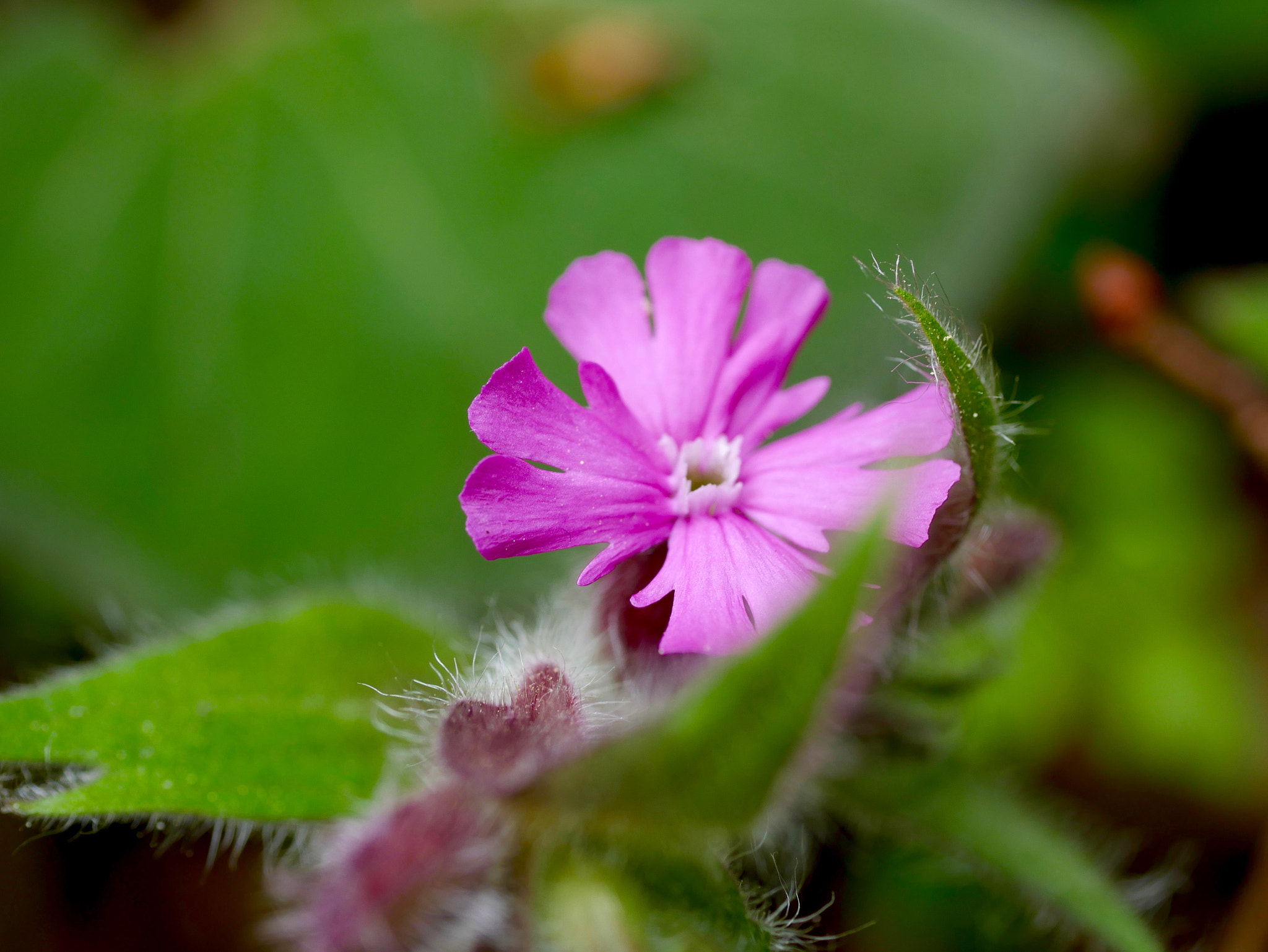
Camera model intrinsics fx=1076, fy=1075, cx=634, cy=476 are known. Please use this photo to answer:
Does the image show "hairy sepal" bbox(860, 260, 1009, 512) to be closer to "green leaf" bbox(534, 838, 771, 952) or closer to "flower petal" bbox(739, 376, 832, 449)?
"flower petal" bbox(739, 376, 832, 449)

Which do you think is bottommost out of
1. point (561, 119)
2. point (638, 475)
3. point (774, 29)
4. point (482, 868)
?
point (482, 868)

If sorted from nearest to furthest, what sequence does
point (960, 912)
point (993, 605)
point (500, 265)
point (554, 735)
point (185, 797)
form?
point (554, 735)
point (185, 797)
point (993, 605)
point (960, 912)
point (500, 265)

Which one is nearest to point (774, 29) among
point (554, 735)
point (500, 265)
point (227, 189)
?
point (500, 265)

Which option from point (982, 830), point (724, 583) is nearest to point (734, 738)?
point (724, 583)

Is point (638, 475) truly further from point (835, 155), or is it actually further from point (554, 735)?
point (835, 155)

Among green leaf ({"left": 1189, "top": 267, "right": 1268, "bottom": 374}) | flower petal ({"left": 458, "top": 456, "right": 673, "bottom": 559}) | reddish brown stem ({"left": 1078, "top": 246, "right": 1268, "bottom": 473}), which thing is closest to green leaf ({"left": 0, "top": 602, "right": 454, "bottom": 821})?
flower petal ({"left": 458, "top": 456, "right": 673, "bottom": 559})

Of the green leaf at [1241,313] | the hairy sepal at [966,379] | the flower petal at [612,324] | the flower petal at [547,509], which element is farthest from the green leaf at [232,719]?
the green leaf at [1241,313]

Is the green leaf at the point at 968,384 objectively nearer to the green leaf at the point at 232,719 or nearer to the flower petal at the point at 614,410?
the flower petal at the point at 614,410
